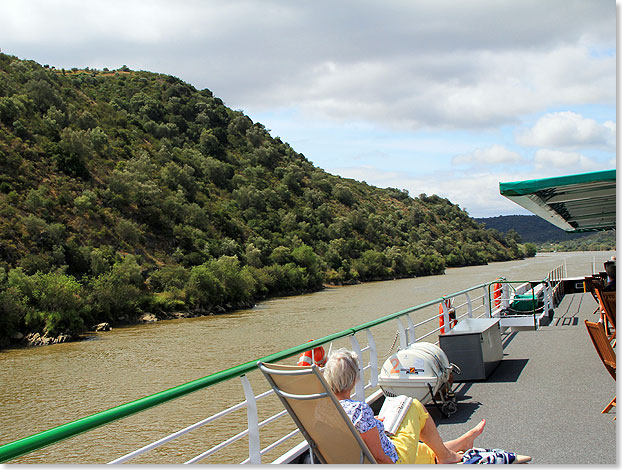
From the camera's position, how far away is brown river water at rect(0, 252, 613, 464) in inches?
496

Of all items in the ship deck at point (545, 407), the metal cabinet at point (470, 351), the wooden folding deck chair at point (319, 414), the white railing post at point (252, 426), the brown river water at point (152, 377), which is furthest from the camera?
the brown river water at point (152, 377)

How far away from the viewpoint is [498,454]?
317 cm

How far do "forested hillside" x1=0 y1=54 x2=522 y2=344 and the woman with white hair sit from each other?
26.3 metres

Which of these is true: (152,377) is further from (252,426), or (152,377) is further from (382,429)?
(382,429)

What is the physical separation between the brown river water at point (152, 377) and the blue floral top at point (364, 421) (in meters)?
8.17

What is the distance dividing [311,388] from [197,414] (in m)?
12.4

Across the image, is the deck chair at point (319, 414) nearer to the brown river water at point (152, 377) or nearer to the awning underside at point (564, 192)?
the awning underside at point (564, 192)

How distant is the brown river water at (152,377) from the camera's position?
12.6 metres

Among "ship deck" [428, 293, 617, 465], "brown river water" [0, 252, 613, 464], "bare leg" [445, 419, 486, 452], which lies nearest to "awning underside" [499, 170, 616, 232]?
"ship deck" [428, 293, 617, 465]

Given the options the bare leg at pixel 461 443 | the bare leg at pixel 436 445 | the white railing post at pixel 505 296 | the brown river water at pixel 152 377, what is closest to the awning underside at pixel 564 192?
the bare leg at pixel 461 443

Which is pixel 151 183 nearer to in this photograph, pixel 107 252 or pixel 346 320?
pixel 107 252

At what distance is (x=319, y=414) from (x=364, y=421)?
0.22 metres

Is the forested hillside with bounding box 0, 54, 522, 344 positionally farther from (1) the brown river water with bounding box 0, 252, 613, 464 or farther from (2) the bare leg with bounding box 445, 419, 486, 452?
(2) the bare leg with bounding box 445, 419, 486, 452

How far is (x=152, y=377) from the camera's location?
62.2 feet
